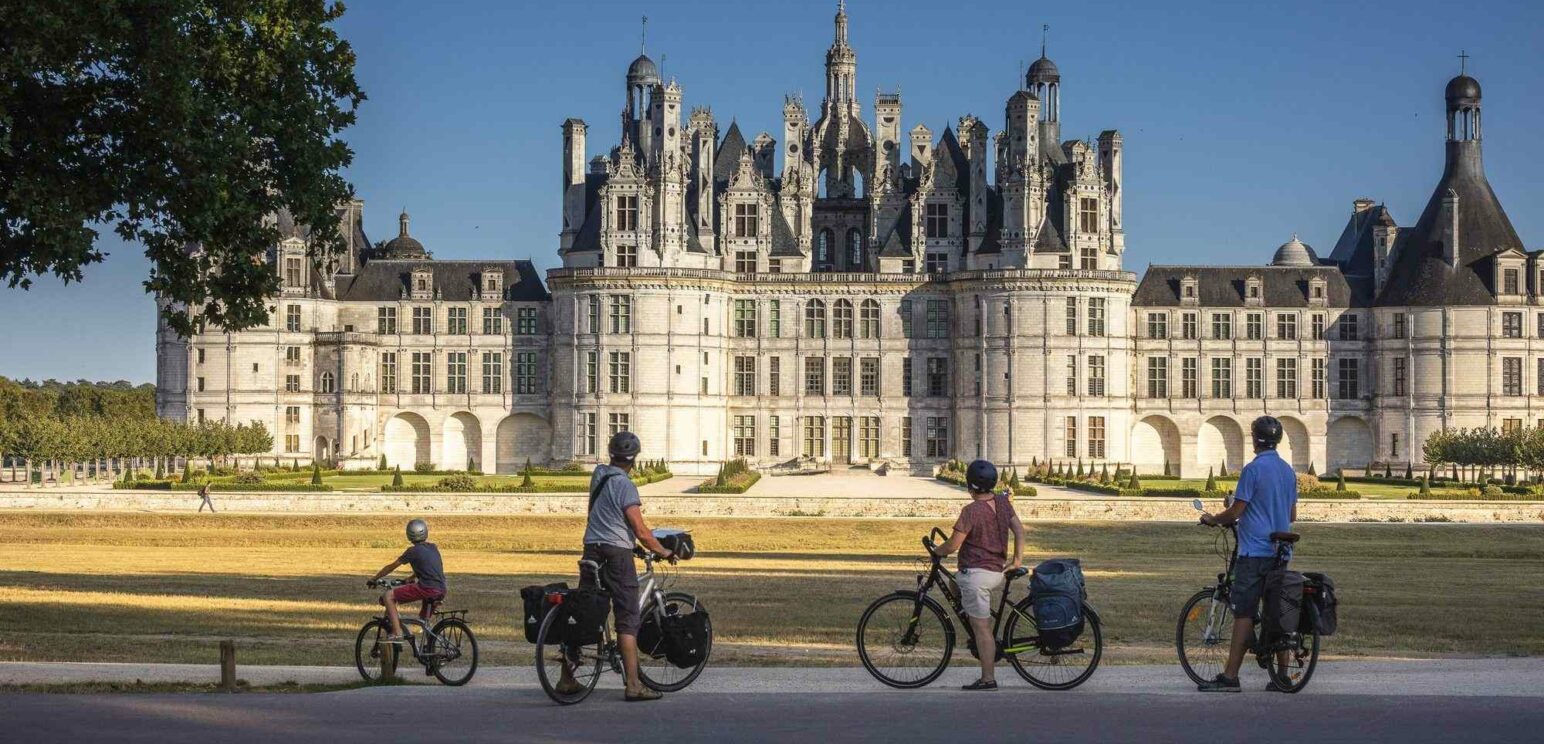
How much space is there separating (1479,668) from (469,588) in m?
17.2

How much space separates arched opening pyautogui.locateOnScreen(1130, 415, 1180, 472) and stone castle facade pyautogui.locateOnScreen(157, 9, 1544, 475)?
12 centimetres

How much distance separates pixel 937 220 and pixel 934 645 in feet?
226

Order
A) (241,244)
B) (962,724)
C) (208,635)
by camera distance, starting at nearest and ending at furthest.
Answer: (962,724) < (208,635) < (241,244)

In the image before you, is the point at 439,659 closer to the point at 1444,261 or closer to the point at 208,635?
the point at 208,635

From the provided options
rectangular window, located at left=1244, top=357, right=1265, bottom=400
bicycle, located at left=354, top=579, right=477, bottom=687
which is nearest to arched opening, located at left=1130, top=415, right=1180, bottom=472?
rectangular window, located at left=1244, top=357, right=1265, bottom=400

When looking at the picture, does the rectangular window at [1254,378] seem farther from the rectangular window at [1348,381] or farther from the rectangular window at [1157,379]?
the rectangular window at [1157,379]

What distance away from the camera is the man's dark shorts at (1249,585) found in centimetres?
1599

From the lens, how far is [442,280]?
279ft

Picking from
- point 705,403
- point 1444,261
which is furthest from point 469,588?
point 1444,261

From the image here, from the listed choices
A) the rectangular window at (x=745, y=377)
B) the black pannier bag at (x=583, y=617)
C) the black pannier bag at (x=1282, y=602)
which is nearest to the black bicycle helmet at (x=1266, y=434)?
the black pannier bag at (x=1282, y=602)

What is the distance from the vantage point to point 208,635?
23.0 m

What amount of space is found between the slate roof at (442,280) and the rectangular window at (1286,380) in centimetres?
3198

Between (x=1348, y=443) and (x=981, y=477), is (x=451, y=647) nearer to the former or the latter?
(x=981, y=477)

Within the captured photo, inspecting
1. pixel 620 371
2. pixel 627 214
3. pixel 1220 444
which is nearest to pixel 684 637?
pixel 620 371
